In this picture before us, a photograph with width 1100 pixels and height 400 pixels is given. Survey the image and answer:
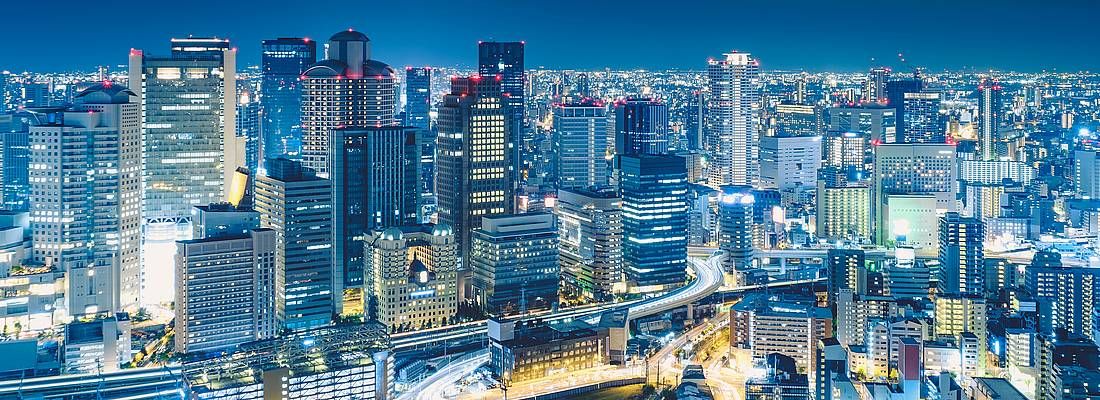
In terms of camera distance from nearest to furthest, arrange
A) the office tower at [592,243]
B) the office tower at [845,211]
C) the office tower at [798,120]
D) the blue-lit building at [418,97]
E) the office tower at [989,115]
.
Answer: the office tower at [592,243] → the office tower at [845,211] → the blue-lit building at [418,97] → the office tower at [989,115] → the office tower at [798,120]

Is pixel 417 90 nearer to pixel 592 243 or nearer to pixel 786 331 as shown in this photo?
pixel 592 243

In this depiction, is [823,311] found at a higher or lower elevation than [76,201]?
lower

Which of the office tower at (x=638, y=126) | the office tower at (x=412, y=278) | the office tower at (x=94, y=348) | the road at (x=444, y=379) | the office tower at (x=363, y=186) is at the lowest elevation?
the road at (x=444, y=379)

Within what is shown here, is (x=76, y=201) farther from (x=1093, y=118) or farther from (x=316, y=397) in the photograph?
(x=1093, y=118)

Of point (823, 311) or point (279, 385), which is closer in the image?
point (279, 385)

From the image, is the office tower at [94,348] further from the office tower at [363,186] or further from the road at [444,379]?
the office tower at [363,186]

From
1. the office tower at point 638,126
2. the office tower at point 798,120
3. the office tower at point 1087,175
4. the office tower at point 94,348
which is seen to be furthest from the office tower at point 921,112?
the office tower at point 94,348

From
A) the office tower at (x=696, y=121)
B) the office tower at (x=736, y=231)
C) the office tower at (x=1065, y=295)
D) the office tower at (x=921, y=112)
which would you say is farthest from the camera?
the office tower at (x=696, y=121)

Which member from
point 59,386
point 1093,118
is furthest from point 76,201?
point 1093,118

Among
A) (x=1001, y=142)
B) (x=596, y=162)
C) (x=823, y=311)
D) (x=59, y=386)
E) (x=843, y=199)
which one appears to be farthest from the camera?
(x=1001, y=142)
